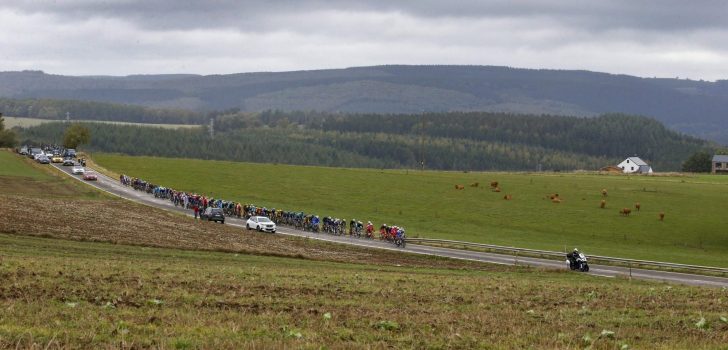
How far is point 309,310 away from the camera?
24844mm

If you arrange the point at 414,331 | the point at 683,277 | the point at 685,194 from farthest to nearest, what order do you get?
the point at 685,194, the point at 683,277, the point at 414,331

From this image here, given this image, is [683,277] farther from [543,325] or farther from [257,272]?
[543,325]

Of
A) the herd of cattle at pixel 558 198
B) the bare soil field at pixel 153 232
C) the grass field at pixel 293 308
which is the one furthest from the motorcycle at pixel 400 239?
the herd of cattle at pixel 558 198

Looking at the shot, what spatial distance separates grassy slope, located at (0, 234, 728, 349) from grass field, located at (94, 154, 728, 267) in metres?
42.3

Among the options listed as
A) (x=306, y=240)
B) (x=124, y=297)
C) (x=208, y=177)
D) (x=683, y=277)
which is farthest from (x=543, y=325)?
(x=208, y=177)

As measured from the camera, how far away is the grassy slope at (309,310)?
19.9 m

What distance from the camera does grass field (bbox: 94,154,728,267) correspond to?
85.4m

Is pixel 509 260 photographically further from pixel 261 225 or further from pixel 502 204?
pixel 502 204

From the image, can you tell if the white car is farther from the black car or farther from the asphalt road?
the black car

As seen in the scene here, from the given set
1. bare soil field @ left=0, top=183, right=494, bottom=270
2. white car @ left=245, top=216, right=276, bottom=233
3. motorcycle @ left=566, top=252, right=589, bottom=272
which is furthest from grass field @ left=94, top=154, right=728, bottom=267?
bare soil field @ left=0, top=183, right=494, bottom=270

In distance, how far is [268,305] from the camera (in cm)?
2536

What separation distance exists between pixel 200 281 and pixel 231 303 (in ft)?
17.7

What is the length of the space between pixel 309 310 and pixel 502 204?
288ft

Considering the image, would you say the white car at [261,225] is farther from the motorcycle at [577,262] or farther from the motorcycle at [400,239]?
the motorcycle at [577,262]
